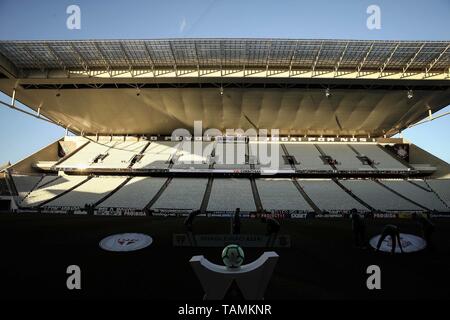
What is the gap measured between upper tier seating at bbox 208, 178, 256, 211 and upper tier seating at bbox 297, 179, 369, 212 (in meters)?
6.65

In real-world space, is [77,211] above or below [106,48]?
below

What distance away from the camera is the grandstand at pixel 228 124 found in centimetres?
2686

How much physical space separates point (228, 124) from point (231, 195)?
12.3 metres

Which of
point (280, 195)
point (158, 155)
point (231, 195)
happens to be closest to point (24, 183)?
point (158, 155)

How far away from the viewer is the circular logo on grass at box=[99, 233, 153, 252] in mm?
10586

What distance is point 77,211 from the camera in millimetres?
25453

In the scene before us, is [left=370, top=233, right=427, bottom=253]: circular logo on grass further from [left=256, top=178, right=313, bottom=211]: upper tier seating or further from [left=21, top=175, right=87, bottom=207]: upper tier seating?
[left=21, top=175, right=87, bottom=207]: upper tier seating

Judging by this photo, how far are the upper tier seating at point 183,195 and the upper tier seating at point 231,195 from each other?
142cm

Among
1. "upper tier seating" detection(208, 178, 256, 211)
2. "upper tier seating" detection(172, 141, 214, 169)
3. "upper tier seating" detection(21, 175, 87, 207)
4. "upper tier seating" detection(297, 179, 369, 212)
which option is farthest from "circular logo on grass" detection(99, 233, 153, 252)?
"upper tier seating" detection(172, 141, 214, 169)

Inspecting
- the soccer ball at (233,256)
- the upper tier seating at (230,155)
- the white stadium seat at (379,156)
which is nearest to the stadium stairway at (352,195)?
the white stadium seat at (379,156)

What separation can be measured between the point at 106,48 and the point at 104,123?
15.1m

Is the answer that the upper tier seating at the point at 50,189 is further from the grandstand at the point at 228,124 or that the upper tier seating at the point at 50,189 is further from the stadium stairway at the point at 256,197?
the stadium stairway at the point at 256,197
